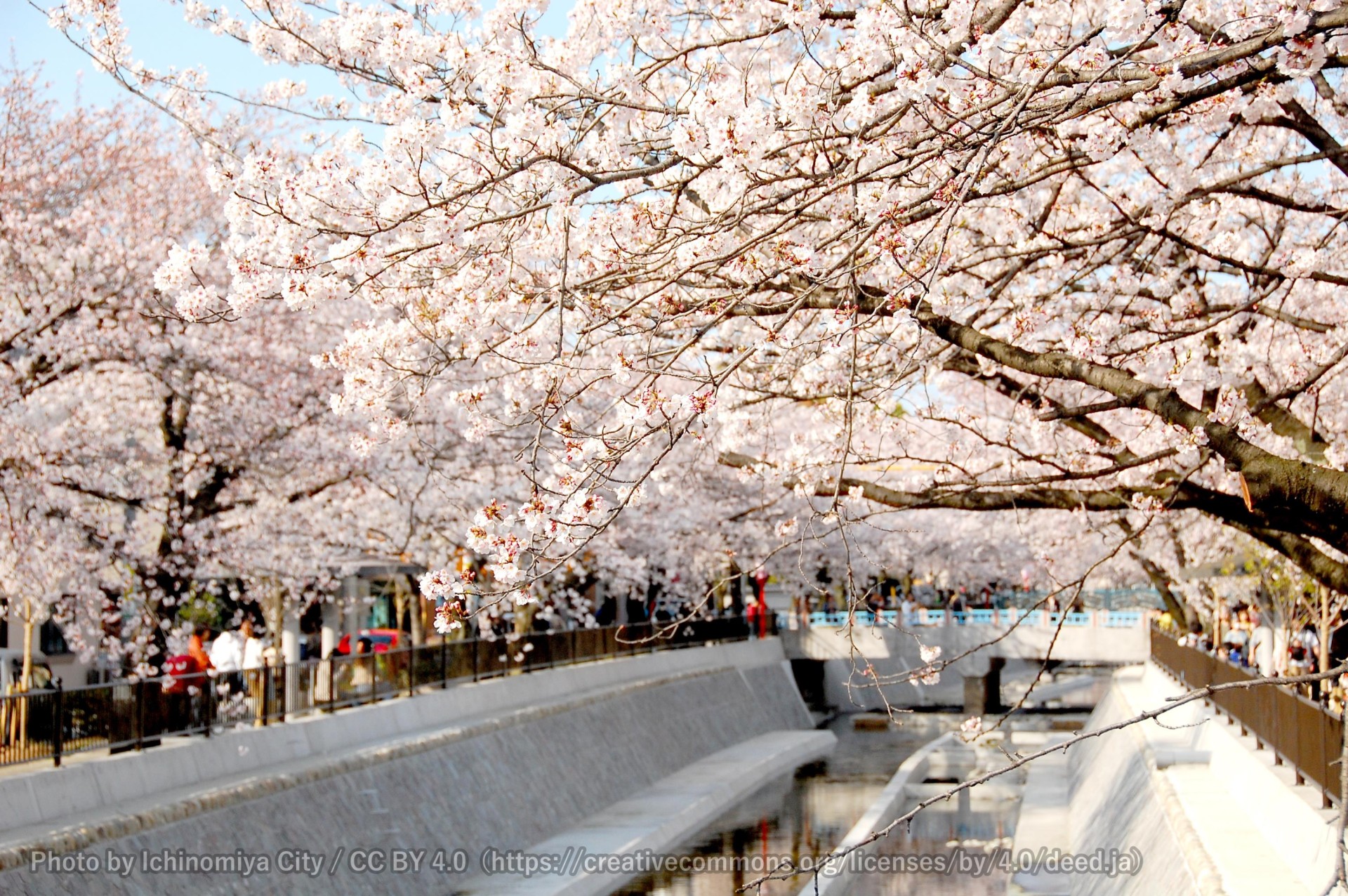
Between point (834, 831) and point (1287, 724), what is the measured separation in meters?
13.6

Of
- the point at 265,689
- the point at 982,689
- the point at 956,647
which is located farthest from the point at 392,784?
the point at 956,647

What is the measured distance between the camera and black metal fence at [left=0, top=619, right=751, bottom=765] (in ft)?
41.0

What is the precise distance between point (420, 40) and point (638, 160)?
175cm

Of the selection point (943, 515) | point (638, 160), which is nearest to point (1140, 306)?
point (638, 160)

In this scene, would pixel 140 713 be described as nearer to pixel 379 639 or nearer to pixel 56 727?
pixel 56 727

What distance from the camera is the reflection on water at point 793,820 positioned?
20.3 meters

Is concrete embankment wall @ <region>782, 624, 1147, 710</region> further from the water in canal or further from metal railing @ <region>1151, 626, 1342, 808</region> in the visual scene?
metal railing @ <region>1151, 626, 1342, 808</region>

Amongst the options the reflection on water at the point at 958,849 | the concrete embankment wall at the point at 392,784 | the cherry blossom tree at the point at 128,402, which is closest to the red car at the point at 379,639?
the concrete embankment wall at the point at 392,784

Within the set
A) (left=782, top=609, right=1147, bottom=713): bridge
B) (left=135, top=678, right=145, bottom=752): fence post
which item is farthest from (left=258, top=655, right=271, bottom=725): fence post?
(left=782, top=609, right=1147, bottom=713): bridge

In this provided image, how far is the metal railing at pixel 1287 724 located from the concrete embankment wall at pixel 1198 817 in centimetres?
16

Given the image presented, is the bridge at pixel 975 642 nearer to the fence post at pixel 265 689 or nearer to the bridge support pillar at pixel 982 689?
the bridge support pillar at pixel 982 689

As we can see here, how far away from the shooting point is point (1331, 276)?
964cm

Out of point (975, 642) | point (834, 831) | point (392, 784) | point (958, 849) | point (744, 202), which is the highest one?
point (744, 202)

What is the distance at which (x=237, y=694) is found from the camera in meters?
16.2
